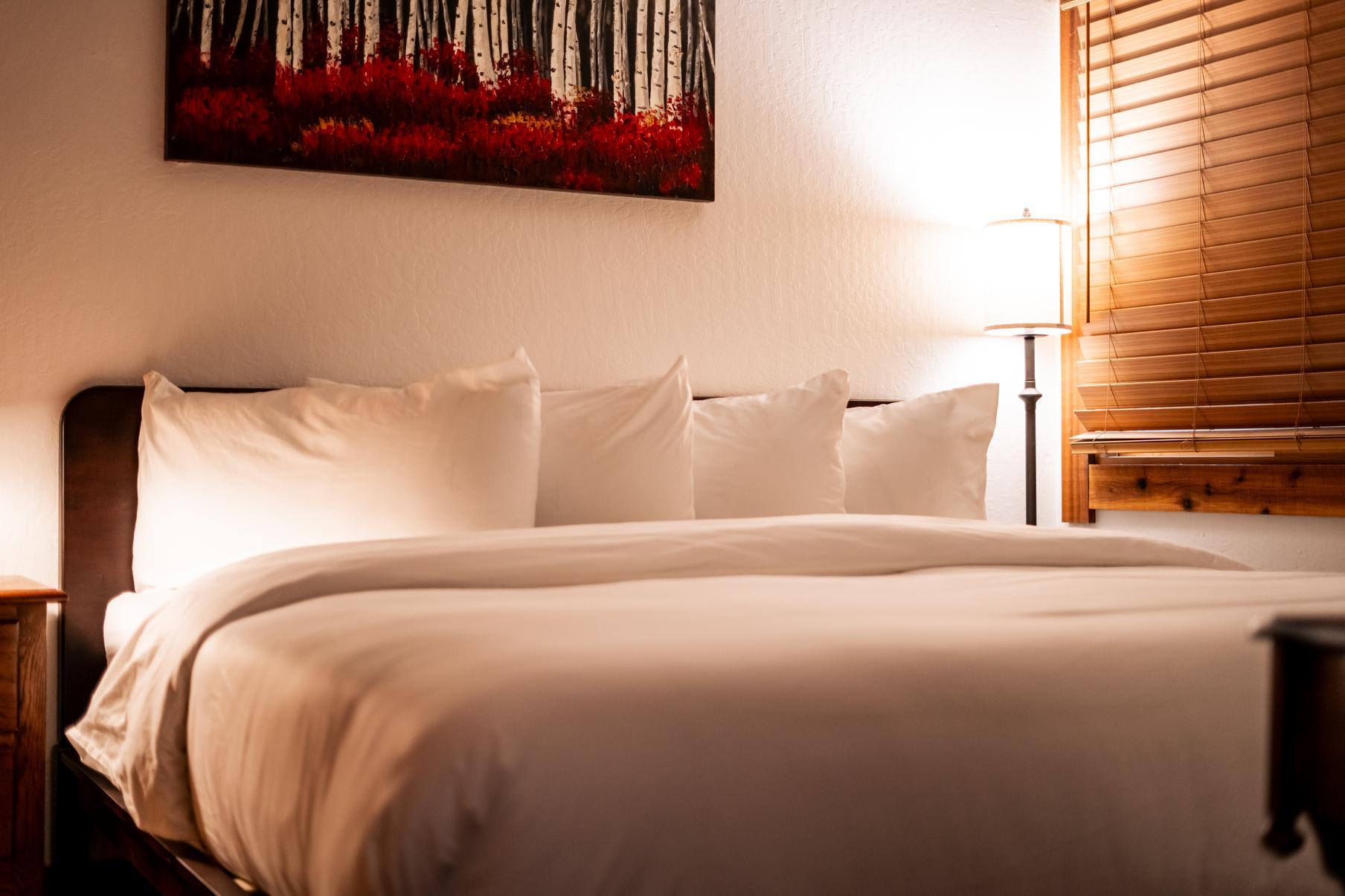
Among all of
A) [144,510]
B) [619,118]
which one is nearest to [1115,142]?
[619,118]

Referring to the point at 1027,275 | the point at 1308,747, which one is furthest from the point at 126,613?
the point at 1027,275

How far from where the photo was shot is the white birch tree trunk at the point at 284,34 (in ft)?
8.93

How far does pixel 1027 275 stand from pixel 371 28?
1.76 m

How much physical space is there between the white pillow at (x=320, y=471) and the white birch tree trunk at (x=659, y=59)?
1.06 metres

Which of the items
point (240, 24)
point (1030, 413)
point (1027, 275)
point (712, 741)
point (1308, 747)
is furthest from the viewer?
point (1030, 413)

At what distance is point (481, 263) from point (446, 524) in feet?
2.78

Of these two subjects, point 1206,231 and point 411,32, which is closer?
point 411,32

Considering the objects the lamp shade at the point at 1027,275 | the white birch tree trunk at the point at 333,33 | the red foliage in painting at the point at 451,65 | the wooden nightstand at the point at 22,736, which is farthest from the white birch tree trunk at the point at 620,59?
the wooden nightstand at the point at 22,736

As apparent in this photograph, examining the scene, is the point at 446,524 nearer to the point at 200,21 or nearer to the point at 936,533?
the point at 936,533

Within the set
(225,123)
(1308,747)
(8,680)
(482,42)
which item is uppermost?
(482,42)

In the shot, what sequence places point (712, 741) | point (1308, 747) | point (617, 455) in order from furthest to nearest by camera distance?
point (617, 455) < point (712, 741) < point (1308, 747)

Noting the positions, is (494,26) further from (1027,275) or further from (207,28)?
(1027,275)

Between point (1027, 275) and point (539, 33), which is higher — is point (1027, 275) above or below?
below

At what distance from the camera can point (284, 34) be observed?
2729 mm
